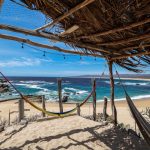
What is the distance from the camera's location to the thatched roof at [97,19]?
2502 mm

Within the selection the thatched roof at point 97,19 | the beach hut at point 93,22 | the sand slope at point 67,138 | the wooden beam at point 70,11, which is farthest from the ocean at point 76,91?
the wooden beam at point 70,11

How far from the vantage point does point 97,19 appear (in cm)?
288

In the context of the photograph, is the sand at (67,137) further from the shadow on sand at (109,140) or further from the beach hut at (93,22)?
the beach hut at (93,22)

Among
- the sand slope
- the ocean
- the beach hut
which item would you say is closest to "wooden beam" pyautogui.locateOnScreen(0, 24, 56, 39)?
the beach hut

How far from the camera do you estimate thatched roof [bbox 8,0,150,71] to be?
250 cm

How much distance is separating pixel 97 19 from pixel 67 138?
2471 mm

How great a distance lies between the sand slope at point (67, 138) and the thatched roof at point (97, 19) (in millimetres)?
1746

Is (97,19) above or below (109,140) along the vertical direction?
above

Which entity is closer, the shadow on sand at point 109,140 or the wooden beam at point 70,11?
the wooden beam at point 70,11

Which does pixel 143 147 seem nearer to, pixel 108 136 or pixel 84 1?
pixel 108 136

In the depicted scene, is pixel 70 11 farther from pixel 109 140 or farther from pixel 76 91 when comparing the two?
pixel 76 91

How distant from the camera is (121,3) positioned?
2.45m

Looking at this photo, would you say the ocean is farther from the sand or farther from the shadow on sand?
the shadow on sand

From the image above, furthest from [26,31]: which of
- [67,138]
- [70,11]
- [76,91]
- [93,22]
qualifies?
[76,91]
